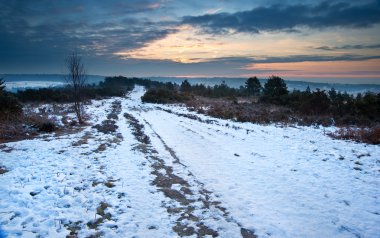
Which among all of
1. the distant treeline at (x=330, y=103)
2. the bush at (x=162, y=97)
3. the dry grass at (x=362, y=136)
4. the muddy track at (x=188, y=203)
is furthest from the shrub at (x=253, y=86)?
the muddy track at (x=188, y=203)

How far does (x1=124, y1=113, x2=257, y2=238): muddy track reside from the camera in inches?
212

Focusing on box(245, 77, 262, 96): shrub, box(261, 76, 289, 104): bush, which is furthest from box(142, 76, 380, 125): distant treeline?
box(245, 77, 262, 96): shrub

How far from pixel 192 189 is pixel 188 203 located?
93 centimetres

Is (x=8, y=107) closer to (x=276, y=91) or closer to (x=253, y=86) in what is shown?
(x=276, y=91)

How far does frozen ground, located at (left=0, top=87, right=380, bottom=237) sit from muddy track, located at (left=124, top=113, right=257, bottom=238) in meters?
0.02

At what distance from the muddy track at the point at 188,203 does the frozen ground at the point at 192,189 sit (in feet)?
0.08

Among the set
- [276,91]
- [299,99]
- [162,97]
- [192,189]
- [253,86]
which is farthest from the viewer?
[253,86]

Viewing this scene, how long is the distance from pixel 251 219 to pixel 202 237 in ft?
4.23

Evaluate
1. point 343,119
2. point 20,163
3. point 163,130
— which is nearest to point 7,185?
point 20,163

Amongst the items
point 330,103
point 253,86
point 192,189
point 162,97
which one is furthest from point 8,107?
point 253,86

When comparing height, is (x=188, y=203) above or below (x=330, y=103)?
below

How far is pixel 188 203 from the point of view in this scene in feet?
21.8

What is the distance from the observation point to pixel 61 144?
43.9 ft

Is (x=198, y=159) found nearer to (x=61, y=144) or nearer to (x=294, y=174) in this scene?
(x=294, y=174)
